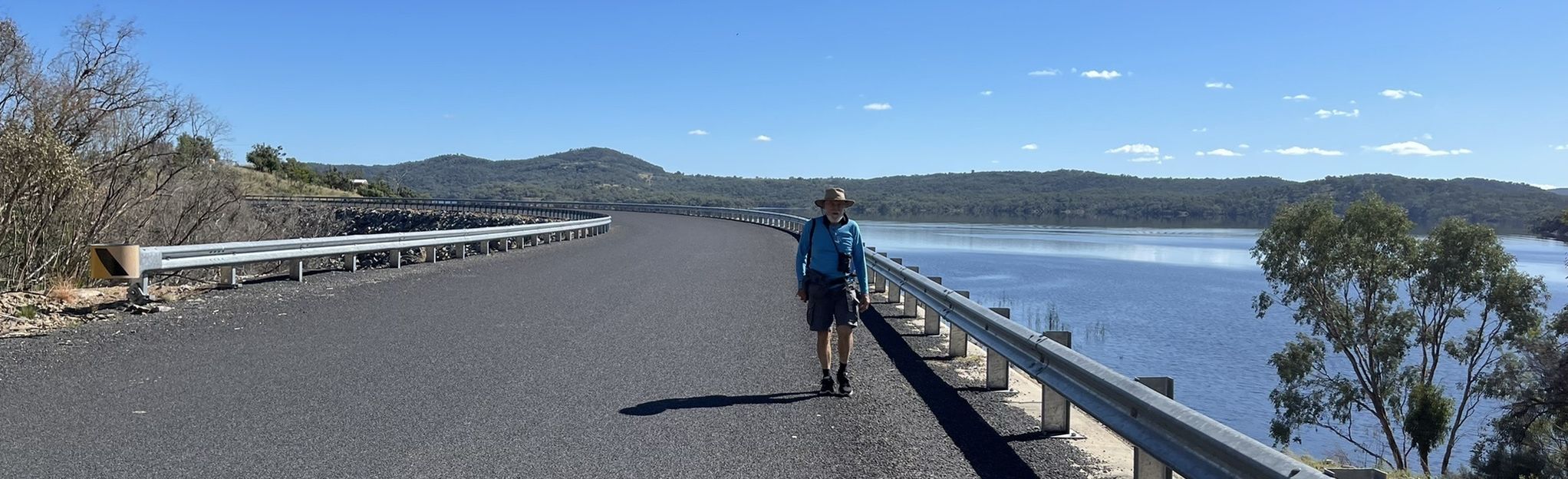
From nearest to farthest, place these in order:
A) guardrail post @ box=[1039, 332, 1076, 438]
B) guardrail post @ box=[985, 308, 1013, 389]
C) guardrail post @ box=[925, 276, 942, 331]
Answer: guardrail post @ box=[1039, 332, 1076, 438], guardrail post @ box=[985, 308, 1013, 389], guardrail post @ box=[925, 276, 942, 331]

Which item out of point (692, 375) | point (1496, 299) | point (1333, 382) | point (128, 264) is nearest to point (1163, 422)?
point (692, 375)

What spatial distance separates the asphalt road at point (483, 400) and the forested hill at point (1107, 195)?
3842 centimetres

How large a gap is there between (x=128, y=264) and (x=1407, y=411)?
3668 centimetres

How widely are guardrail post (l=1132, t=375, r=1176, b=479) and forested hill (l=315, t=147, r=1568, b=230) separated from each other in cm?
4317

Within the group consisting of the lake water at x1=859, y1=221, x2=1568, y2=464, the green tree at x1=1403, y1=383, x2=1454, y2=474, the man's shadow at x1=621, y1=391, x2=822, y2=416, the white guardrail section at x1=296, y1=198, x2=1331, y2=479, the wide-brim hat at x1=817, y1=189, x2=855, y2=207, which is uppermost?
the wide-brim hat at x1=817, y1=189, x2=855, y2=207

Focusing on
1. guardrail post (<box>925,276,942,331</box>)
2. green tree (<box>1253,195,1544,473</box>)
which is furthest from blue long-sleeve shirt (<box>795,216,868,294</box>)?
green tree (<box>1253,195,1544,473</box>)

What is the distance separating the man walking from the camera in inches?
267

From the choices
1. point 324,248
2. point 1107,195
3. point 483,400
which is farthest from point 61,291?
point 1107,195

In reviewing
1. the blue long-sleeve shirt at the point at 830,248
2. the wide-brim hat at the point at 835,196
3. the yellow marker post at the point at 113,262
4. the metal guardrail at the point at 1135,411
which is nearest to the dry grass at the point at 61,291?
the yellow marker post at the point at 113,262

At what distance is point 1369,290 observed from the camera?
38906mm

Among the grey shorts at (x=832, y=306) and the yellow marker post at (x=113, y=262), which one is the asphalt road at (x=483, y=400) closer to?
the grey shorts at (x=832, y=306)

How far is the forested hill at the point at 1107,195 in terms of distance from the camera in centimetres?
5981

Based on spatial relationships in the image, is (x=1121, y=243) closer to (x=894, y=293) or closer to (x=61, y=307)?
(x=894, y=293)

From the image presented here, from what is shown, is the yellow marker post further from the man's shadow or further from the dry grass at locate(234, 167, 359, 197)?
the dry grass at locate(234, 167, 359, 197)
